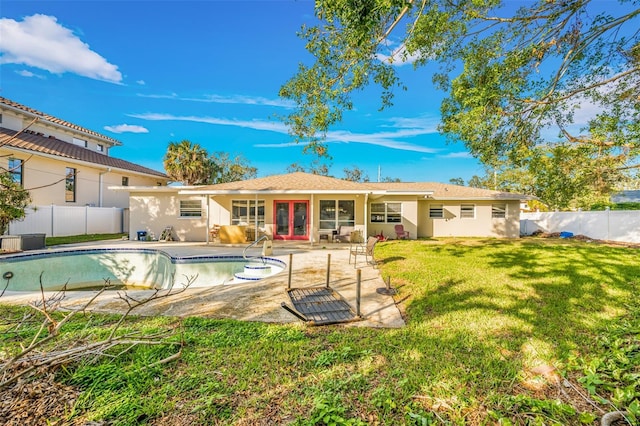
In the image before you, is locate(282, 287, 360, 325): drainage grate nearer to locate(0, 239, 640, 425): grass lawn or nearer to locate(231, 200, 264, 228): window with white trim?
locate(0, 239, 640, 425): grass lawn

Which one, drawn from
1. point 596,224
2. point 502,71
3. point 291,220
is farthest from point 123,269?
point 596,224

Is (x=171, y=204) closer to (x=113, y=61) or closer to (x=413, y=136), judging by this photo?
(x=113, y=61)

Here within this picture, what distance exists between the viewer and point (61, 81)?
19984mm

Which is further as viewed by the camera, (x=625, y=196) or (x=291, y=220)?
(x=625, y=196)

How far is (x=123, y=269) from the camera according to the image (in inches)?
424

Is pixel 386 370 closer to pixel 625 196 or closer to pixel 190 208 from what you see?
pixel 190 208

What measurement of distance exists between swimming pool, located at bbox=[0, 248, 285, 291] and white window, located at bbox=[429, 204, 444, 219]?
39.3 feet

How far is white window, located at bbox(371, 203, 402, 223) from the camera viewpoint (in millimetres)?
16188

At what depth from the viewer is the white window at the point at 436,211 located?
17.8 metres

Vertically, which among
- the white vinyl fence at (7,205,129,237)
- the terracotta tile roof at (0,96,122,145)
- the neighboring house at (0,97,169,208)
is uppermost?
the terracotta tile roof at (0,96,122,145)

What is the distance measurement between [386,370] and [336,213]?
12.3 meters

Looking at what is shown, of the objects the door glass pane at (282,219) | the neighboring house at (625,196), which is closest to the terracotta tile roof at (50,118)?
the door glass pane at (282,219)

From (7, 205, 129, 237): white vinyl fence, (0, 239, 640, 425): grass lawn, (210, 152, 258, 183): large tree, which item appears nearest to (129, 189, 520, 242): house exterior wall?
(7, 205, 129, 237): white vinyl fence

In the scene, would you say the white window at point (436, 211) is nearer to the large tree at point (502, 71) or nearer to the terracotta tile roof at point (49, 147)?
the large tree at point (502, 71)
